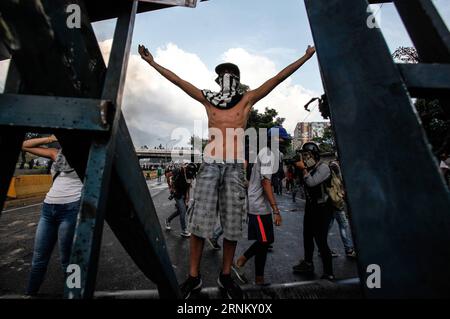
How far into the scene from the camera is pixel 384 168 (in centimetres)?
79

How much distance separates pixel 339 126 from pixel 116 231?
1225 millimetres

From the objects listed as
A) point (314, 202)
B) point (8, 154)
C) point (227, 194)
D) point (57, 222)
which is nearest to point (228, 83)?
point (227, 194)

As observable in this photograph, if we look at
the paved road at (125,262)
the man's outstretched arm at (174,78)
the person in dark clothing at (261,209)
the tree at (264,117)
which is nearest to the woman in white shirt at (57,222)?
the paved road at (125,262)

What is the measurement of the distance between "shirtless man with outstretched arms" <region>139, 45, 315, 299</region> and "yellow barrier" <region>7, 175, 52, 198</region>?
1175 centimetres

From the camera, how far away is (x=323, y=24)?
3.14 ft

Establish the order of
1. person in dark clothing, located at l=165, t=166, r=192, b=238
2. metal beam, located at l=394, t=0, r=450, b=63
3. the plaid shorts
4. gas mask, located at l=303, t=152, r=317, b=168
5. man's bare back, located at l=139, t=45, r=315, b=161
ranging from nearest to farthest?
1. metal beam, located at l=394, t=0, r=450, b=63
2. the plaid shorts
3. man's bare back, located at l=139, t=45, r=315, b=161
4. gas mask, located at l=303, t=152, r=317, b=168
5. person in dark clothing, located at l=165, t=166, r=192, b=238

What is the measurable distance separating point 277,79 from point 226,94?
54 cm

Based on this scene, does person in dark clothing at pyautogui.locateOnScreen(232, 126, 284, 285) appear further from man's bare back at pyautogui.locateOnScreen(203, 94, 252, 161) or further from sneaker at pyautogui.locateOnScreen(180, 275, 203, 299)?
sneaker at pyautogui.locateOnScreen(180, 275, 203, 299)

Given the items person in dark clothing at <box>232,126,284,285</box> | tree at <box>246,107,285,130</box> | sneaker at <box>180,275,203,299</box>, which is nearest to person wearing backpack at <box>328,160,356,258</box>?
person in dark clothing at <box>232,126,284,285</box>

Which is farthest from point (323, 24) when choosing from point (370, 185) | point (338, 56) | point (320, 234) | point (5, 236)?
point (5, 236)

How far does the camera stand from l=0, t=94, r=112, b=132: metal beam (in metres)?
0.81

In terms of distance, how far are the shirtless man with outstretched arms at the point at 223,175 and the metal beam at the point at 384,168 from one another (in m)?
0.83

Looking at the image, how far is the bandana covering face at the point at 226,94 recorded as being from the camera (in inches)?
82.2

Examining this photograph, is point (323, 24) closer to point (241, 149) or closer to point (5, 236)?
point (241, 149)
